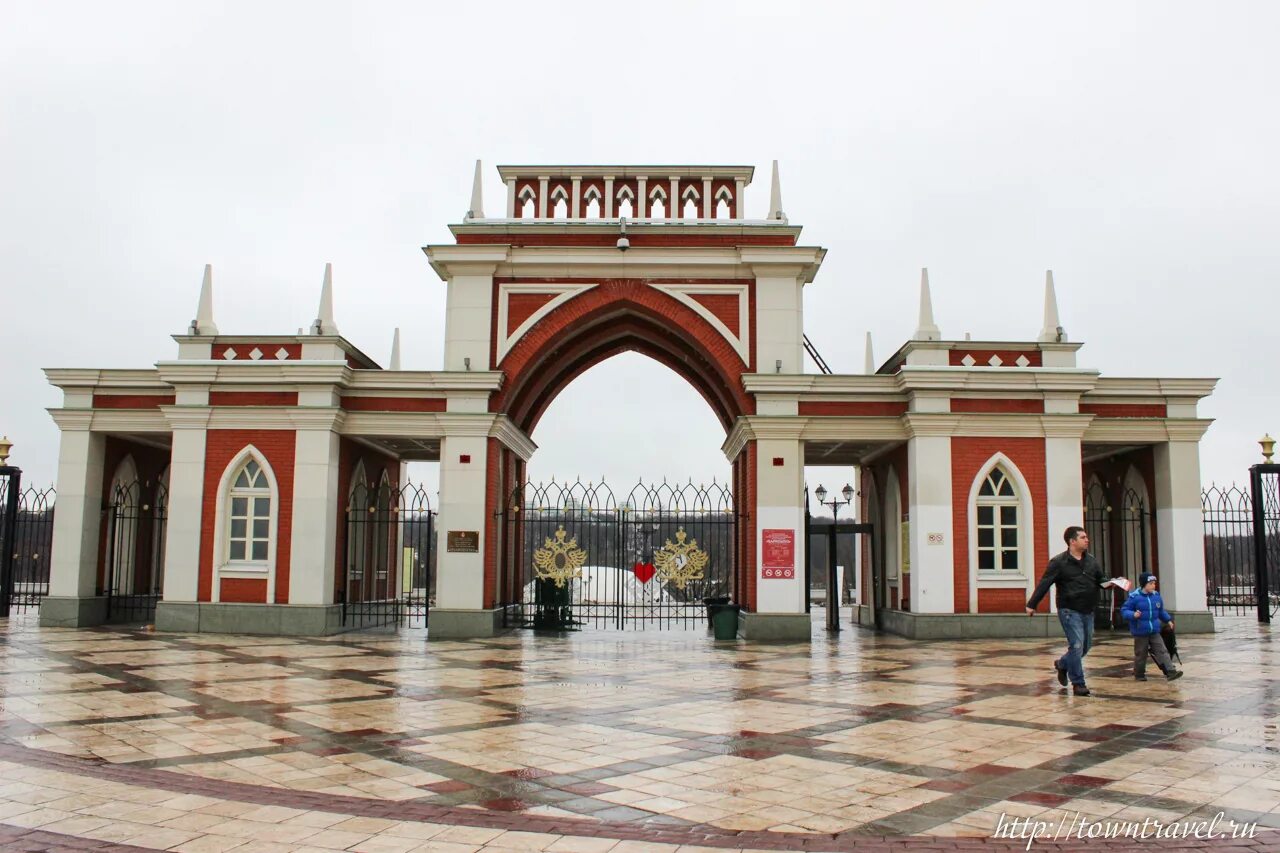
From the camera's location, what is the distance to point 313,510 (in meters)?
20.3

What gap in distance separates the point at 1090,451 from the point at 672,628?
34.4 feet

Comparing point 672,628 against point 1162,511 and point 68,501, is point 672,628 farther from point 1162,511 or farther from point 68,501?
point 68,501

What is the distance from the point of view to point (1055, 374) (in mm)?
20281

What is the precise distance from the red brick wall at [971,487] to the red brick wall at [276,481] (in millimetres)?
13182

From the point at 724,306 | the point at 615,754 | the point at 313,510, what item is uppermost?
the point at 724,306

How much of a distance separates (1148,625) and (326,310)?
16.4 m

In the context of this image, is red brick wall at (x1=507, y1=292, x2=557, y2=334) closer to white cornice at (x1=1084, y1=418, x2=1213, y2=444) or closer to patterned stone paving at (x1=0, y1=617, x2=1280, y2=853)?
patterned stone paving at (x1=0, y1=617, x2=1280, y2=853)

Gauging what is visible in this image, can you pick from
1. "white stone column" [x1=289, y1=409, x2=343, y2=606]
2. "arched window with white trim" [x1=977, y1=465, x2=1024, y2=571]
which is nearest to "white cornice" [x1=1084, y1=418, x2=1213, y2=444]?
"arched window with white trim" [x1=977, y1=465, x2=1024, y2=571]

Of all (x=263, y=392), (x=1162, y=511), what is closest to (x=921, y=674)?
(x=1162, y=511)

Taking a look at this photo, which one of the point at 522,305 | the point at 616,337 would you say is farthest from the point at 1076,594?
the point at 616,337

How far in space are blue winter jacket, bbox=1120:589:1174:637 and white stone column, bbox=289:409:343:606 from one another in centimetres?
1438

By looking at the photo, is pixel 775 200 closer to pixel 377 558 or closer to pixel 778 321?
pixel 778 321

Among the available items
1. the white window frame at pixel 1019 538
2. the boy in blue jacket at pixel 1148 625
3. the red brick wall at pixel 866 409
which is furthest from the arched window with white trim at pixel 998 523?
the boy in blue jacket at pixel 1148 625

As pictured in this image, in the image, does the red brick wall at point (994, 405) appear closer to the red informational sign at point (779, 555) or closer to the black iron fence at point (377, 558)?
the red informational sign at point (779, 555)
